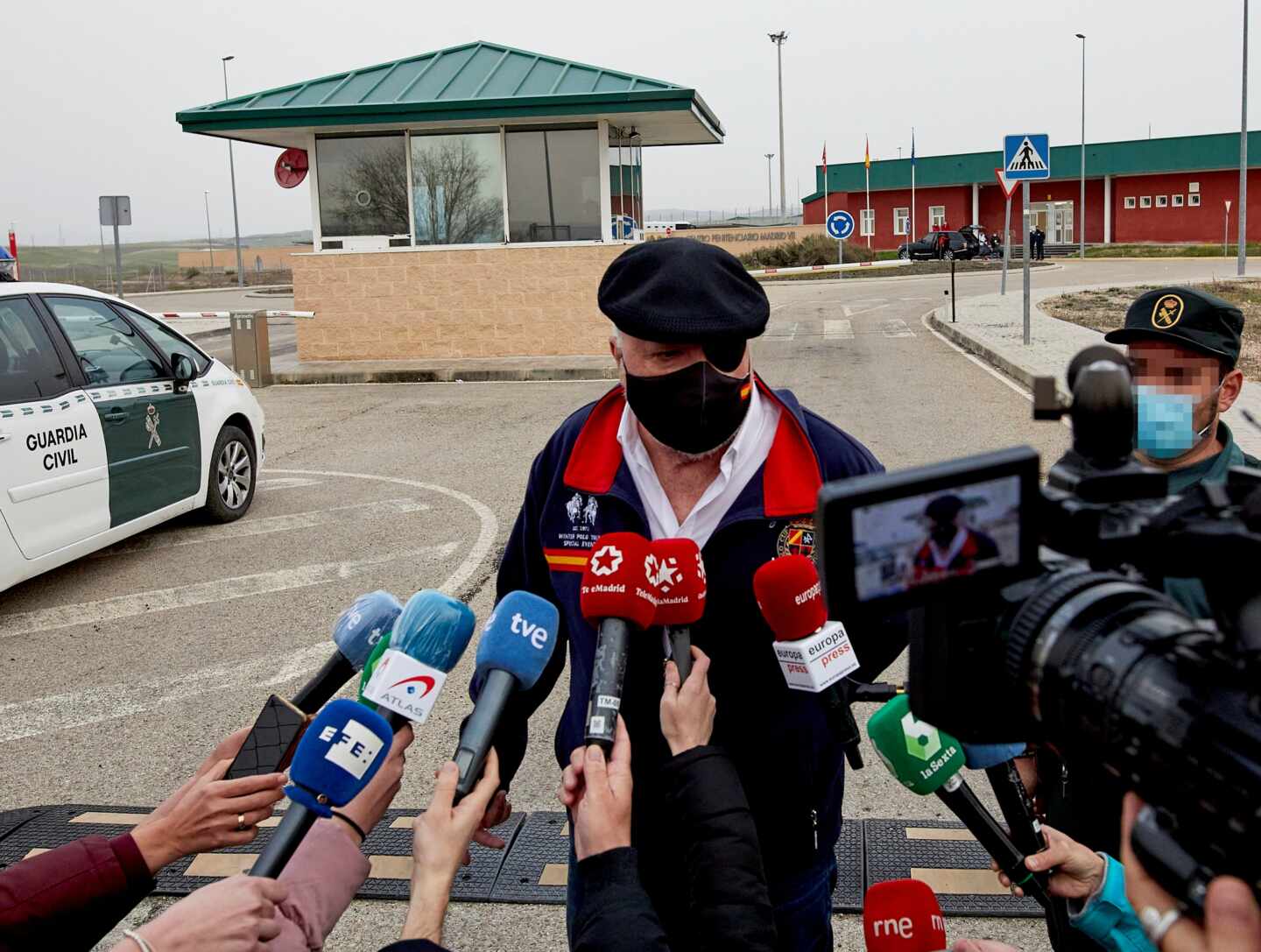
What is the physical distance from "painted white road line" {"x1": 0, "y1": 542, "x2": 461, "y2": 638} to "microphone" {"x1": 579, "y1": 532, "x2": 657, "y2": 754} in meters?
5.16

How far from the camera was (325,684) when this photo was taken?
252 centimetres

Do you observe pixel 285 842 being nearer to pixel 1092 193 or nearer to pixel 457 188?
pixel 457 188

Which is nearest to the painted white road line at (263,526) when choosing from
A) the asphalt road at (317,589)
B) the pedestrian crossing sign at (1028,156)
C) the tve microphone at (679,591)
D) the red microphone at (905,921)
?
the asphalt road at (317,589)

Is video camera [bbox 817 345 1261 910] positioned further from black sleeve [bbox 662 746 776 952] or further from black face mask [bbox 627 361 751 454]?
black face mask [bbox 627 361 751 454]

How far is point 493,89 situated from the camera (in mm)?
17297

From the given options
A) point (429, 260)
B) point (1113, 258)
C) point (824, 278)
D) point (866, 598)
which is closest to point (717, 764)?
point (866, 598)

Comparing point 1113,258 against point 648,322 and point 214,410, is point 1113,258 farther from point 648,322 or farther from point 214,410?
point 648,322

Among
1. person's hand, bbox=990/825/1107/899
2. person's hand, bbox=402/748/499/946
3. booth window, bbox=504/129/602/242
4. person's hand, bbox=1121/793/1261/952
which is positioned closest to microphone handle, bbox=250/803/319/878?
person's hand, bbox=402/748/499/946

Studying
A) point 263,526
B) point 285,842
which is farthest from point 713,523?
point 263,526

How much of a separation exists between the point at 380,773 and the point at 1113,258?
54.1 metres

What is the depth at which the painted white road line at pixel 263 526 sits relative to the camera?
806 centimetres

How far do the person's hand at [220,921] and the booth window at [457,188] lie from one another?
1620cm

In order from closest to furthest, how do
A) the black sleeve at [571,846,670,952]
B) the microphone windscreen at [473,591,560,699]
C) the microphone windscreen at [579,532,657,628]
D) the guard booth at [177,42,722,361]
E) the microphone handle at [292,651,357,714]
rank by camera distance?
the black sleeve at [571,846,670,952] → the microphone windscreen at [579,532,657,628] → the microphone windscreen at [473,591,560,699] → the microphone handle at [292,651,357,714] → the guard booth at [177,42,722,361]

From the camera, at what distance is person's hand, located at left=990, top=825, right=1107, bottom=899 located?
96.3 inches
